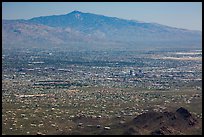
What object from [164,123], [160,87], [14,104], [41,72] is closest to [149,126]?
[164,123]

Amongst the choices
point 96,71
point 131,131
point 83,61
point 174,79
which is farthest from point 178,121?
point 83,61

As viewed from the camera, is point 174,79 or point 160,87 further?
point 174,79

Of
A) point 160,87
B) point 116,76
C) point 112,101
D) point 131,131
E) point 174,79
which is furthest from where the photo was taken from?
point 116,76

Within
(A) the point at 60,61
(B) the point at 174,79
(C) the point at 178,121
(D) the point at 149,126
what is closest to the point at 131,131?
(D) the point at 149,126

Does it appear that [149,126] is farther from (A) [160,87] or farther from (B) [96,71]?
(B) [96,71]

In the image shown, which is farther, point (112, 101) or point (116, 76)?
point (116, 76)

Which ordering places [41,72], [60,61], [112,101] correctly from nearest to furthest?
[112,101], [41,72], [60,61]

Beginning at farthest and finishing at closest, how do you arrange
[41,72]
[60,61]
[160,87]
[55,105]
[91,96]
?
[60,61] < [41,72] < [160,87] < [91,96] < [55,105]

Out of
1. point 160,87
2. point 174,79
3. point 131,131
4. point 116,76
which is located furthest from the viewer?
point 116,76

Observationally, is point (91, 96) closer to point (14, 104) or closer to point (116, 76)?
point (14, 104)
